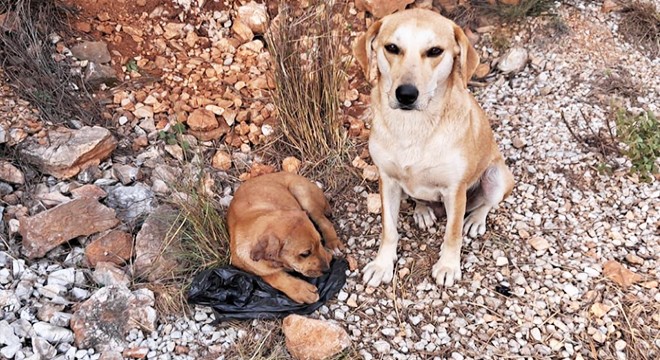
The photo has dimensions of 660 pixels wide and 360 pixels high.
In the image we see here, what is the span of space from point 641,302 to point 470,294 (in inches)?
37.7

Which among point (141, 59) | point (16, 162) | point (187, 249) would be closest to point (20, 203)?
point (16, 162)

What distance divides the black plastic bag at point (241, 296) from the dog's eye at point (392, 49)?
1.51 meters

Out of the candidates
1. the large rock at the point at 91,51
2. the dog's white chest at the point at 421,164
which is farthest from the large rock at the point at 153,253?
the large rock at the point at 91,51

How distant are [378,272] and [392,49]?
4.78ft

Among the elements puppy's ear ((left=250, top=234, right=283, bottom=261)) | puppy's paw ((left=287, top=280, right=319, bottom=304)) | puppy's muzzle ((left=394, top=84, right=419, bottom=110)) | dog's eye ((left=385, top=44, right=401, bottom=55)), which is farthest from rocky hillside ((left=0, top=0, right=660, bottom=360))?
dog's eye ((left=385, top=44, right=401, bottom=55))

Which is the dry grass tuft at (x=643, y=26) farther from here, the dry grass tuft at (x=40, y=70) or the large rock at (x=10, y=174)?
the large rock at (x=10, y=174)

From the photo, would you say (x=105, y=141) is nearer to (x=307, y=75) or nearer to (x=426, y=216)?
(x=307, y=75)

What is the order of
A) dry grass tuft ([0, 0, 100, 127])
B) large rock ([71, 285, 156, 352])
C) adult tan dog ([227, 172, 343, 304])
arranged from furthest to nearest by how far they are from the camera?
1. dry grass tuft ([0, 0, 100, 127])
2. adult tan dog ([227, 172, 343, 304])
3. large rock ([71, 285, 156, 352])

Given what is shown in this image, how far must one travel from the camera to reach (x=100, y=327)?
144 inches

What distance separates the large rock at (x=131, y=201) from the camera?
4383 mm

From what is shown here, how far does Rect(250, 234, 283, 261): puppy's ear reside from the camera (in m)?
3.66

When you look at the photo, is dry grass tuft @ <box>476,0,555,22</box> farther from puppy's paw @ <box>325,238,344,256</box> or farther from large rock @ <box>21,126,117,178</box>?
large rock @ <box>21,126,117,178</box>

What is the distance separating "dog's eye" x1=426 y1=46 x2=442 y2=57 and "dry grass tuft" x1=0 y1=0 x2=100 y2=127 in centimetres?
280

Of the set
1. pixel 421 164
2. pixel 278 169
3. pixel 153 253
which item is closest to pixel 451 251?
pixel 421 164
